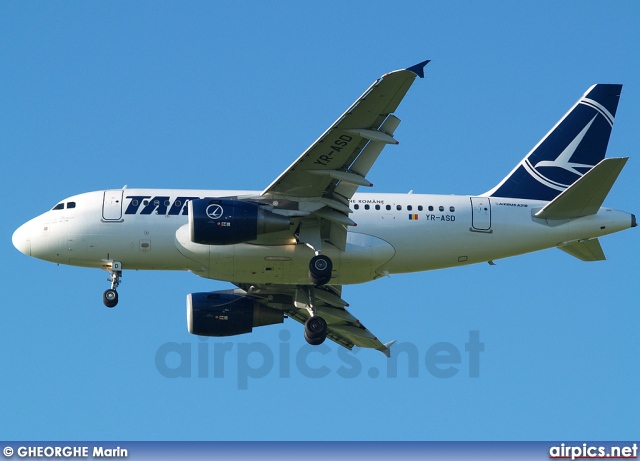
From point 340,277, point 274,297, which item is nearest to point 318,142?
point 340,277

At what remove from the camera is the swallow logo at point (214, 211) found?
53219mm

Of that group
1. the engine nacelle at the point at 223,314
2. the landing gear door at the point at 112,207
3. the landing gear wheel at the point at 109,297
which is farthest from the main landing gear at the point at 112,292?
the engine nacelle at the point at 223,314

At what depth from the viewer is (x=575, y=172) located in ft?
198

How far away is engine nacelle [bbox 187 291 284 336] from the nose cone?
800cm

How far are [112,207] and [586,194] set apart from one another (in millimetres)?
19570

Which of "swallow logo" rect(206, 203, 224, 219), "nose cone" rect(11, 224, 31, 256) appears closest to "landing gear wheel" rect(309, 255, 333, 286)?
"swallow logo" rect(206, 203, 224, 219)

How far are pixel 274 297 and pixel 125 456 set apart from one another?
14.2m

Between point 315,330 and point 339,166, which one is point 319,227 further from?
point 315,330

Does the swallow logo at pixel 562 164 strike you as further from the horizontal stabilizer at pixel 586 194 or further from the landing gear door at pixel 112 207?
the landing gear door at pixel 112 207

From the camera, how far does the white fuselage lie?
182ft

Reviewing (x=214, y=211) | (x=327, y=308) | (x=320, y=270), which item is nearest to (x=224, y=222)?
(x=214, y=211)

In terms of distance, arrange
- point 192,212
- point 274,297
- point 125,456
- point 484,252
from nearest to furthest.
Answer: point 125,456 → point 192,212 → point 484,252 → point 274,297

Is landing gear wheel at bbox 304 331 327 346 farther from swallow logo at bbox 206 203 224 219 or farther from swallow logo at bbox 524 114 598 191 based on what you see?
swallow logo at bbox 524 114 598 191

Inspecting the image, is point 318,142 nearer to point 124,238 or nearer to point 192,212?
point 192,212
